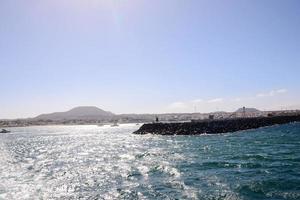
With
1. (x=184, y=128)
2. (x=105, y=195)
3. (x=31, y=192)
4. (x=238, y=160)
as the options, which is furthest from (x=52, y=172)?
(x=184, y=128)

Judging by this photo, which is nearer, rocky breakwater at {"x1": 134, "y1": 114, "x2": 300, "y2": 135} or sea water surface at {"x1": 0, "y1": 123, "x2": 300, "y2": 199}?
sea water surface at {"x1": 0, "y1": 123, "x2": 300, "y2": 199}

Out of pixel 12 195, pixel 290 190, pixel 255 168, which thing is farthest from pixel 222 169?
pixel 12 195

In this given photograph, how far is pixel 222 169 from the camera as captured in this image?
118 ft

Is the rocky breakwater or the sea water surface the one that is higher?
the rocky breakwater

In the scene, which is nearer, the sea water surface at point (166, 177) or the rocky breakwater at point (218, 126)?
the sea water surface at point (166, 177)

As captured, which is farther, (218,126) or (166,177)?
(218,126)

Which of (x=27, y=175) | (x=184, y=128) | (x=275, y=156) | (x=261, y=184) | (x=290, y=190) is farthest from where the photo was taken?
(x=184, y=128)

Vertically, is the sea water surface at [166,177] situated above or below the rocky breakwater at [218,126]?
below

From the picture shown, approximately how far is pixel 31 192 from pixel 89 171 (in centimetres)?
977

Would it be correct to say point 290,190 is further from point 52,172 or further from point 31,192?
point 52,172

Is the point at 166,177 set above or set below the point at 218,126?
below

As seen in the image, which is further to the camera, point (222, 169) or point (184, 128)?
point (184, 128)

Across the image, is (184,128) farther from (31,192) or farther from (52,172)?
(31,192)

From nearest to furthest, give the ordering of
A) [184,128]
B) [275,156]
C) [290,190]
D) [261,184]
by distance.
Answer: [290,190] → [261,184] → [275,156] → [184,128]
